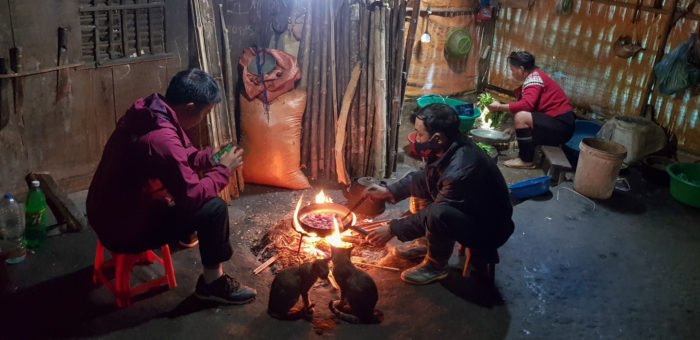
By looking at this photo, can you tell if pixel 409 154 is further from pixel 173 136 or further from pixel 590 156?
pixel 173 136

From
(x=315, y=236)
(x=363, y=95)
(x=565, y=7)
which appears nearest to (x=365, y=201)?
(x=315, y=236)

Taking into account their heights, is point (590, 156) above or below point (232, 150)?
below

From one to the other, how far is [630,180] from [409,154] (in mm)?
2883

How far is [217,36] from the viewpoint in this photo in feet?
19.6

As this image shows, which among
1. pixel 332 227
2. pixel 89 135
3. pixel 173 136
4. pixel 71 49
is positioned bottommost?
pixel 332 227

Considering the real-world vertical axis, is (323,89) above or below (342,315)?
above

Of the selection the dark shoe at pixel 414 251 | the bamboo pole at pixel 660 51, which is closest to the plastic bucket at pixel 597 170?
the bamboo pole at pixel 660 51

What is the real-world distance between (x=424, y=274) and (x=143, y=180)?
2.39m

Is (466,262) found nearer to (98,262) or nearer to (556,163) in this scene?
(556,163)

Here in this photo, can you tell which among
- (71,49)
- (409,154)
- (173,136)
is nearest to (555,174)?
(409,154)

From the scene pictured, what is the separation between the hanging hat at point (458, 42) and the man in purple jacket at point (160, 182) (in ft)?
21.7

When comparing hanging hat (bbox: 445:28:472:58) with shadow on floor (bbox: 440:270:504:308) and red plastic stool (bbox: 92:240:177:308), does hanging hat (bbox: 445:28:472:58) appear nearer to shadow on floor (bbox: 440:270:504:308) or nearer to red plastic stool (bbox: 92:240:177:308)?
shadow on floor (bbox: 440:270:504:308)

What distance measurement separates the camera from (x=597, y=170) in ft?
22.3

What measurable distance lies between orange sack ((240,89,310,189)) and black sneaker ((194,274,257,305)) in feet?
6.79
